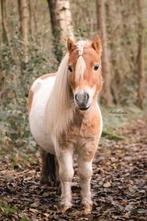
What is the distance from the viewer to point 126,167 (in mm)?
9320

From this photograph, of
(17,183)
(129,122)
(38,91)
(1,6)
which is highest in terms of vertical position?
(1,6)

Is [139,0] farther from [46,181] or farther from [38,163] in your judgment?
[46,181]

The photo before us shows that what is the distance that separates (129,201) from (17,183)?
6.41 ft

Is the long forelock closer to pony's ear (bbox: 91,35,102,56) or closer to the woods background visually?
pony's ear (bbox: 91,35,102,56)

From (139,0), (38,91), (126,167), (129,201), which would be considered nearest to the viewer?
(129,201)

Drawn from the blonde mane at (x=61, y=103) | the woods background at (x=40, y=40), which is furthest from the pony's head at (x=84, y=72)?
the woods background at (x=40, y=40)

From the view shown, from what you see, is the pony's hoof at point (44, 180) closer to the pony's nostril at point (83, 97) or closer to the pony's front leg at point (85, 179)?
the pony's front leg at point (85, 179)

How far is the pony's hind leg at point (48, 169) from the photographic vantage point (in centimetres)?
771

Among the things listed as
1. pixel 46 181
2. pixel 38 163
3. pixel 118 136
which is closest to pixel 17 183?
pixel 46 181

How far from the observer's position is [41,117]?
6.93 meters

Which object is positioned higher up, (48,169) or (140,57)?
(140,57)

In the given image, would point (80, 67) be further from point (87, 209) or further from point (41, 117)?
point (87, 209)

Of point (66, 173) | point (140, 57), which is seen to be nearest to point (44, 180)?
point (66, 173)

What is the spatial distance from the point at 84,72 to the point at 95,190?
2361mm
